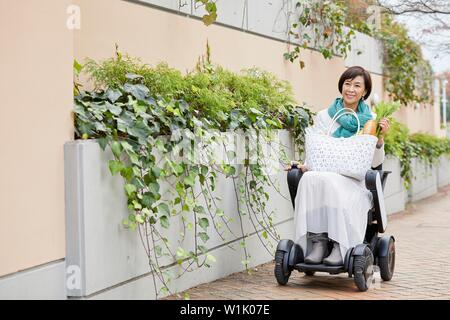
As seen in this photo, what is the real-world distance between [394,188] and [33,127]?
8.61 meters

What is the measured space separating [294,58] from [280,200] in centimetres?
236

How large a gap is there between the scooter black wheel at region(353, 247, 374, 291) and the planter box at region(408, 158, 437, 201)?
8216mm

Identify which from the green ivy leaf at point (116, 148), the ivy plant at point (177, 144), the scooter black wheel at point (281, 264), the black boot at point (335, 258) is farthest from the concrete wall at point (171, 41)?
the black boot at point (335, 258)

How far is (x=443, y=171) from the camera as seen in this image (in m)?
17.3

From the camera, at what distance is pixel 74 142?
416cm

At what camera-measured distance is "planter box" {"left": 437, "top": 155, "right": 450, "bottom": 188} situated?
1672 centimetres

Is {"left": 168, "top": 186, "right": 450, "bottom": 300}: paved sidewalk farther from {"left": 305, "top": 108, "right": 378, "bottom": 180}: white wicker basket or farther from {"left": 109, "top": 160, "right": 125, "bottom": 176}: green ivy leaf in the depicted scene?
{"left": 109, "top": 160, "right": 125, "bottom": 176}: green ivy leaf

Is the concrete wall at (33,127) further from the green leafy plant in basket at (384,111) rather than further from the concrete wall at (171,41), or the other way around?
the green leafy plant in basket at (384,111)

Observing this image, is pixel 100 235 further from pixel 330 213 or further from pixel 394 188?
pixel 394 188

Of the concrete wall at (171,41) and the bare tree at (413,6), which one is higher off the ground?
the bare tree at (413,6)

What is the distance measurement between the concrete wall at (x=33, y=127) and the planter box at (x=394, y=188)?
765 centimetres

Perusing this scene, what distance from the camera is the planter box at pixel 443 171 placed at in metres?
16.7

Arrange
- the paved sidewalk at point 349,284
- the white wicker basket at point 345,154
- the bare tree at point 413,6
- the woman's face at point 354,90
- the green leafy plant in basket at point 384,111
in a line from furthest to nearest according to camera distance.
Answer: the bare tree at point 413,6 → the woman's face at point 354,90 → the green leafy plant in basket at point 384,111 → the white wicker basket at point 345,154 → the paved sidewalk at point 349,284
